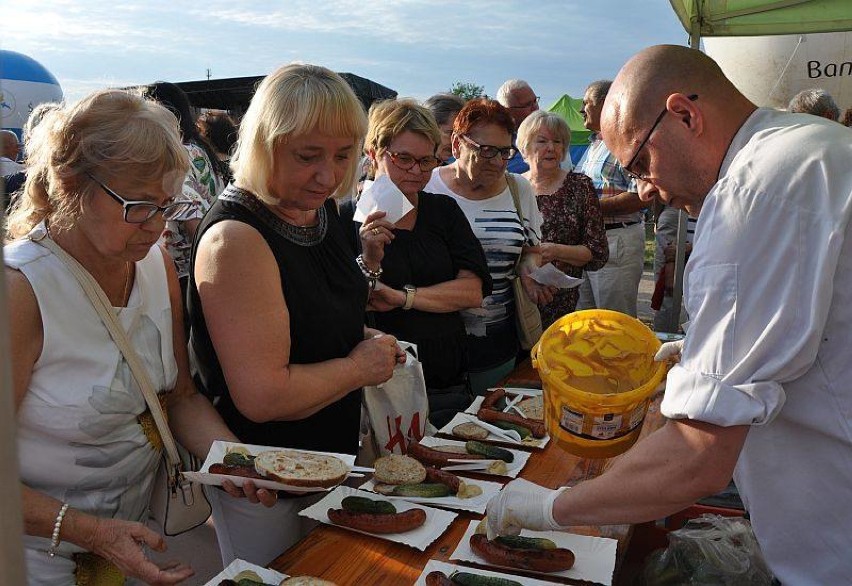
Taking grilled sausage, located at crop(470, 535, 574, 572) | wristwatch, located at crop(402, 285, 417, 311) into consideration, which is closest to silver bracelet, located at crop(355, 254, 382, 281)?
wristwatch, located at crop(402, 285, 417, 311)

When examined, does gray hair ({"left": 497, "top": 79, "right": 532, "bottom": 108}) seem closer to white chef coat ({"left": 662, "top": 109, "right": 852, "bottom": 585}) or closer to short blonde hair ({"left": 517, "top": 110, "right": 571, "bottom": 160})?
short blonde hair ({"left": 517, "top": 110, "right": 571, "bottom": 160})

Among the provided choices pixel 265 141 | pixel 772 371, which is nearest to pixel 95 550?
Answer: pixel 265 141

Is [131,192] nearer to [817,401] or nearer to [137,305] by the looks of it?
[137,305]

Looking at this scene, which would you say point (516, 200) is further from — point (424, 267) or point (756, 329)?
point (756, 329)

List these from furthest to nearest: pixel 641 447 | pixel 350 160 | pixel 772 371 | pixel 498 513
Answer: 1. pixel 350 160
2. pixel 498 513
3. pixel 641 447
4. pixel 772 371

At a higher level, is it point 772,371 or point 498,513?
point 772,371

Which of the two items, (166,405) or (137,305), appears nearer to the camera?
(137,305)

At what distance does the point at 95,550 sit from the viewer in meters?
1.67

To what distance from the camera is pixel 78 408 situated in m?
1.71

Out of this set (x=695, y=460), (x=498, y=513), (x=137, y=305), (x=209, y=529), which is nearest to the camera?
(x=695, y=460)

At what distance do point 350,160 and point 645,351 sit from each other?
1.09 meters

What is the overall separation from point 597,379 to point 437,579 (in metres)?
0.76

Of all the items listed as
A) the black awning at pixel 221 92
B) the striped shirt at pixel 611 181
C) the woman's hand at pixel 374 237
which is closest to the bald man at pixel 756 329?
the woman's hand at pixel 374 237

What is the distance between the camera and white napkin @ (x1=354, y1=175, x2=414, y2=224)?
287 cm
